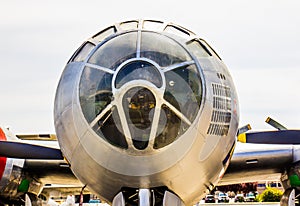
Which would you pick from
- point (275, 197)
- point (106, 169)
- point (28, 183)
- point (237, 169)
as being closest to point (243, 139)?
point (237, 169)

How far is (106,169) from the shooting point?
337 inches

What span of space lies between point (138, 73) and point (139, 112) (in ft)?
1.72

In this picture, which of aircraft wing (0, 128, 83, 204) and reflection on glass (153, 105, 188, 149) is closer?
reflection on glass (153, 105, 188, 149)

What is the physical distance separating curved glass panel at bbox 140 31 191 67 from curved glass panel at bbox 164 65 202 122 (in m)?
0.17

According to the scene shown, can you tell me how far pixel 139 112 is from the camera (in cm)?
802

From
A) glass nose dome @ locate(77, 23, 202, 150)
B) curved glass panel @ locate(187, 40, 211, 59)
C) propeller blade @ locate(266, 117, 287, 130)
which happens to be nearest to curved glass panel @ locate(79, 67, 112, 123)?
glass nose dome @ locate(77, 23, 202, 150)

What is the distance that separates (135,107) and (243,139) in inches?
162

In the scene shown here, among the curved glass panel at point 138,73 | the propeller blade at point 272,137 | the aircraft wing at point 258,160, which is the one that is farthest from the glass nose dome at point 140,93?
the aircraft wing at point 258,160

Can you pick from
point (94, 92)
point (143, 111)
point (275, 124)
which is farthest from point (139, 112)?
point (275, 124)

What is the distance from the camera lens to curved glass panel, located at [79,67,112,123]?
813cm

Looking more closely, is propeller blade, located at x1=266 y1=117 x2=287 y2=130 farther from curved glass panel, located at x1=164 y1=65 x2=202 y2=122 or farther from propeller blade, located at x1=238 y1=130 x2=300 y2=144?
curved glass panel, located at x1=164 y1=65 x2=202 y2=122

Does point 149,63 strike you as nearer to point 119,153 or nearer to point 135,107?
point 135,107

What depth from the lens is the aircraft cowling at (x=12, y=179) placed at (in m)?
13.9

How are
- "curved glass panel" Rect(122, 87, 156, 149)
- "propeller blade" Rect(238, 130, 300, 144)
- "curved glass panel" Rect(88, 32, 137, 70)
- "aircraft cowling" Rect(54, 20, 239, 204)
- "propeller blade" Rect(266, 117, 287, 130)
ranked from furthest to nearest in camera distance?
"propeller blade" Rect(266, 117, 287, 130)
"propeller blade" Rect(238, 130, 300, 144)
"curved glass panel" Rect(88, 32, 137, 70)
"aircraft cowling" Rect(54, 20, 239, 204)
"curved glass panel" Rect(122, 87, 156, 149)
